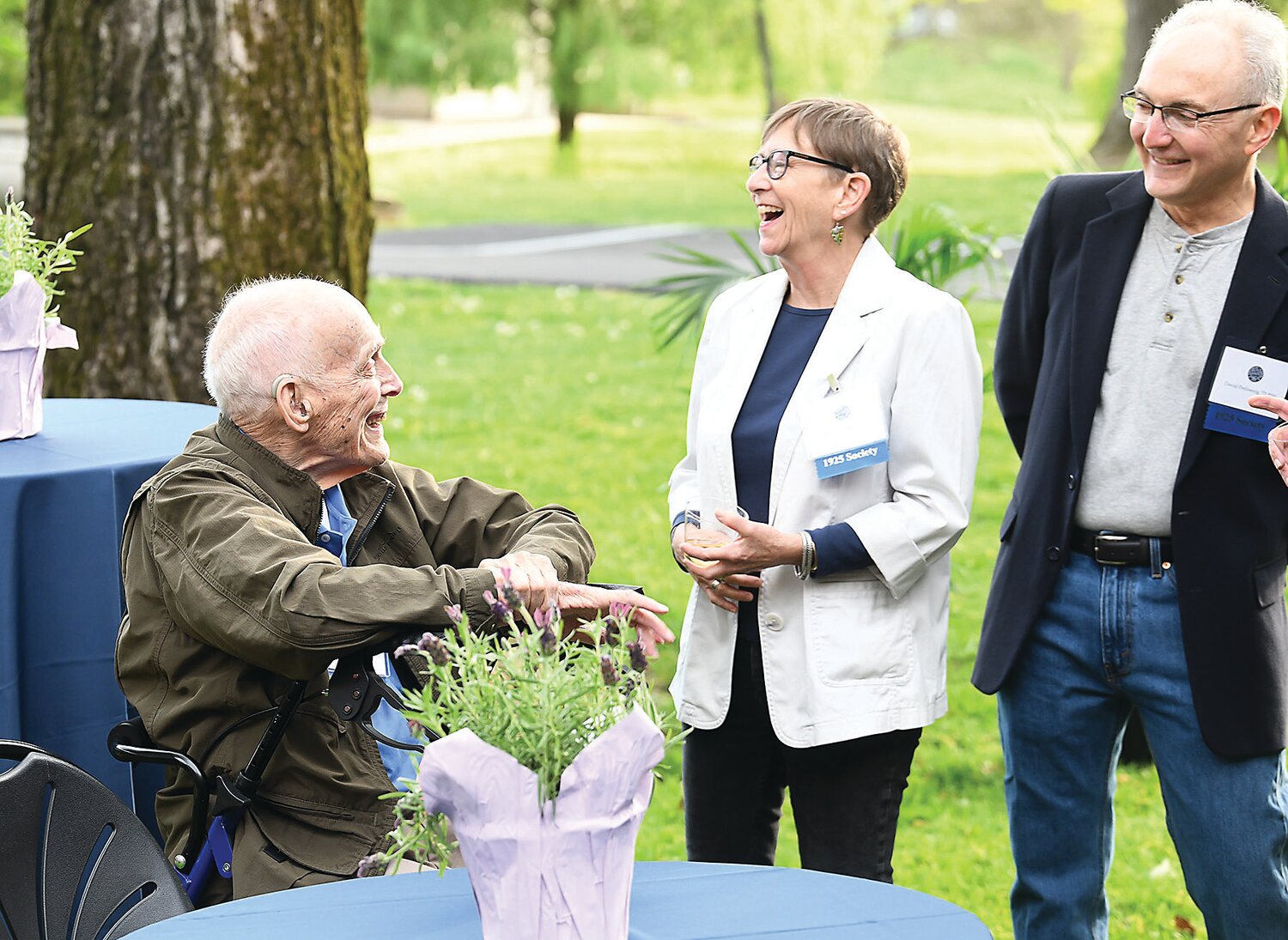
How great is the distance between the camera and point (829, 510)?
120 inches

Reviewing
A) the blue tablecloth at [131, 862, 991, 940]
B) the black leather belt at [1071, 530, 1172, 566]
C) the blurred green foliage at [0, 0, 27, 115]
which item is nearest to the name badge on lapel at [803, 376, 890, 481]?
the black leather belt at [1071, 530, 1172, 566]

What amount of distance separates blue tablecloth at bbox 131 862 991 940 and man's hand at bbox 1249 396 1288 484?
1.11m

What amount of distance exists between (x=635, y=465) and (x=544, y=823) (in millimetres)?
7365

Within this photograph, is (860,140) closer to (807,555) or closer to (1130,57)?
(807,555)

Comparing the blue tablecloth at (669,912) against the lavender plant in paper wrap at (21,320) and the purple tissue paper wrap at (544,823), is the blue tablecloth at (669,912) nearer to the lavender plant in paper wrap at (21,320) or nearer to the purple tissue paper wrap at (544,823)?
the purple tissue paper wrap at (544,823)

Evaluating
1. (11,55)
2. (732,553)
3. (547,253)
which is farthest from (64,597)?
(11,55)

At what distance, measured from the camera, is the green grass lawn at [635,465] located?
14.7 feet

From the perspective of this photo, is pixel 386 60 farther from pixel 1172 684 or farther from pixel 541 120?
pixel 1172 684

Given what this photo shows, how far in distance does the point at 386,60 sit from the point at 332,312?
78.9ft

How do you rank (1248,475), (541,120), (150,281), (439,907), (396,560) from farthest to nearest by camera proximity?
1. (541,120)
2. (150,281)
3. (396,560)
4. (1248,475)
5. (439,907)

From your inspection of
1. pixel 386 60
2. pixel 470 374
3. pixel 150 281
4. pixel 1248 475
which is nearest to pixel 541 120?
pixel 386 60

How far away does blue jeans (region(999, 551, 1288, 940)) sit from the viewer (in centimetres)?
286

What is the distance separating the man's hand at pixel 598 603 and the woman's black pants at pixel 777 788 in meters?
0.40

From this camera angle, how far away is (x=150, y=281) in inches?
200
